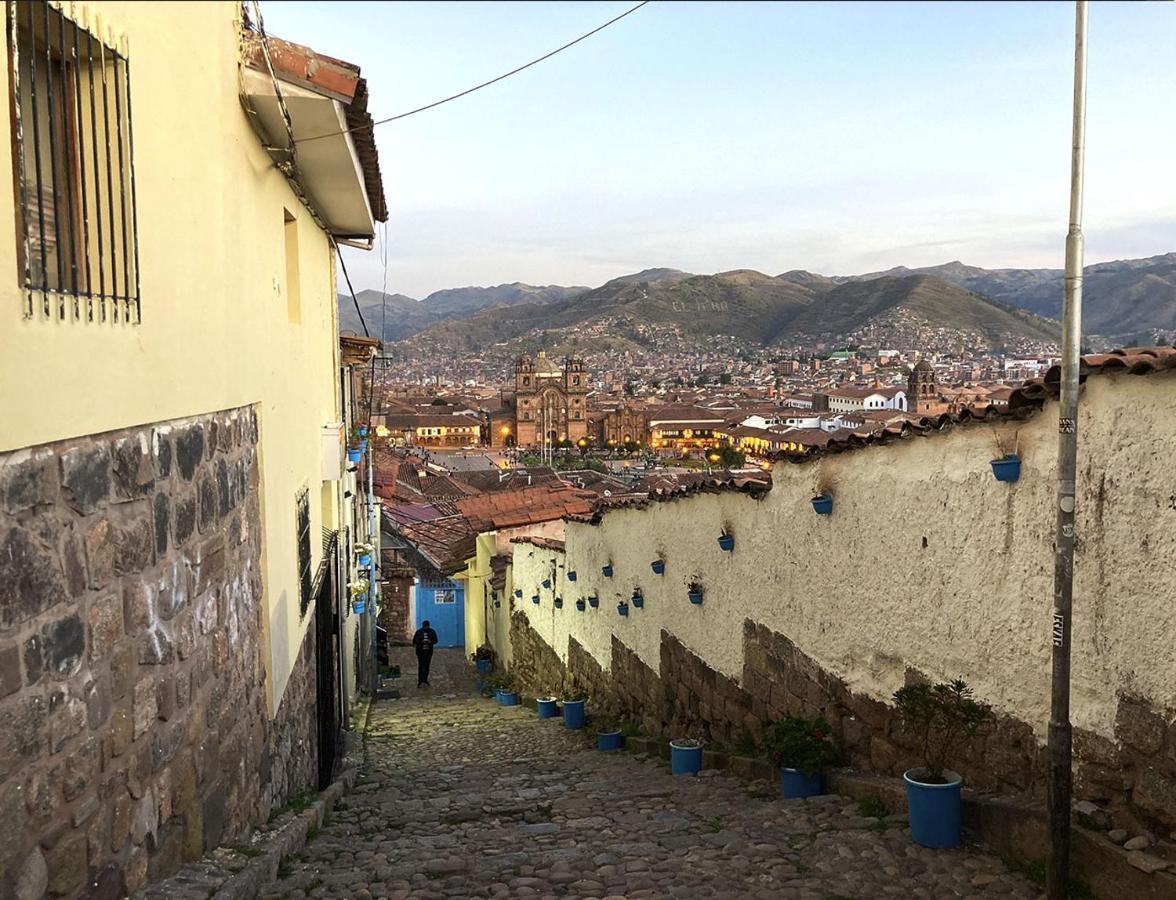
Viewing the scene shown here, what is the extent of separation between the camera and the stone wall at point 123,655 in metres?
2.51

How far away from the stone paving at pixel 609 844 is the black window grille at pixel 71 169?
9.42 feet

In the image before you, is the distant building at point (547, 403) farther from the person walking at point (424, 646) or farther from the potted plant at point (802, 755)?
the potted plant at point (802, 755)

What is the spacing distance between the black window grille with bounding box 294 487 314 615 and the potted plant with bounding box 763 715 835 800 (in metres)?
3.64

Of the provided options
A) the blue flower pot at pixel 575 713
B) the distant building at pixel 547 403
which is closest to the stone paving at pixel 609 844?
the blue flower pot at pixel 575 713

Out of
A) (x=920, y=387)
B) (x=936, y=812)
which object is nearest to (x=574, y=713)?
(x=936, y=812)

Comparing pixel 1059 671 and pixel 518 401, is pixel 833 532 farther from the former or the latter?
pixel 518 401

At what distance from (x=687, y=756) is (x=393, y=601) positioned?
20.0 meters

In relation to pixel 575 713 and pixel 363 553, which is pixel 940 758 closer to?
pixel 575 713

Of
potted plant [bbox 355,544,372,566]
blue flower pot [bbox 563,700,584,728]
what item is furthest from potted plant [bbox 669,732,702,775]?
potted plant [bbox 355,544,372,566]

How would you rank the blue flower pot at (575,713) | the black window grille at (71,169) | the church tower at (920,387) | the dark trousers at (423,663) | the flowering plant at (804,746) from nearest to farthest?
the black window grille at (71,169) → the flowering plant at (804,746) → the blue flower pot at (575,713) → the dark trousers at (423,663) → the church tower at (920,387)

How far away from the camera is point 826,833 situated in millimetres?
5102

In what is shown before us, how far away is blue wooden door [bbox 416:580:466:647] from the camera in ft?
91.6

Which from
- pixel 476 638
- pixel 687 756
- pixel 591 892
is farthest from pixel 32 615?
pixel 476 638

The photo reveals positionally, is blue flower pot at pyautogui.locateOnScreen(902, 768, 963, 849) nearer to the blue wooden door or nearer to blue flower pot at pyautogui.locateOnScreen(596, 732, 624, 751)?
blue flower pot at pyautogui.locateOnScreen(596, 732, 624, 751)
